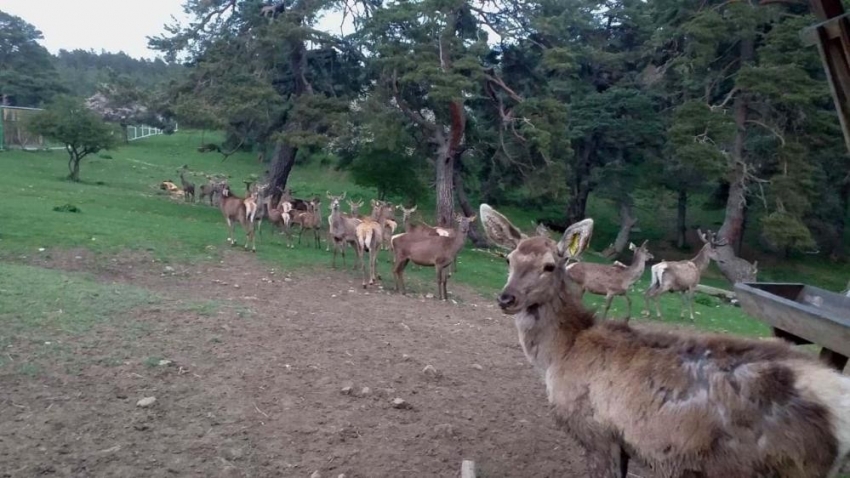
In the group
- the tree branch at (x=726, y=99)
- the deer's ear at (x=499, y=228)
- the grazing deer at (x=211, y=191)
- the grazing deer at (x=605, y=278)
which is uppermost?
the tree branch at (x=726, y=99)

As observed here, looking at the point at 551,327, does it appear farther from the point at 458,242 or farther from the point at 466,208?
the point at 466,208

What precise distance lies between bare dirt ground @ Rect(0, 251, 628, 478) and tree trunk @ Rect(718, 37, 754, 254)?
17.7m

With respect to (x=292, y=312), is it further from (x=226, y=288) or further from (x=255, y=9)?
(x=255, y=9)

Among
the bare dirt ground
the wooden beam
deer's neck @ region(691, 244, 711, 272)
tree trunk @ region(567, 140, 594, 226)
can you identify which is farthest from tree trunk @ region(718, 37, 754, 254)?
the wooden beam

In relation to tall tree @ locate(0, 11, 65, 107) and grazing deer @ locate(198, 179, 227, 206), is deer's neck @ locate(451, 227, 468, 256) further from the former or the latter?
tall tree @ locate(0, 11, 65, 107)

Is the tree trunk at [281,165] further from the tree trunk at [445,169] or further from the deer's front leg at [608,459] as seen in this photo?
the deer's front leg at [608,459]

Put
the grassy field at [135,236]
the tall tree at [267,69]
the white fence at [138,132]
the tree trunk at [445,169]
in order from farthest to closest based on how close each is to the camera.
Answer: the white fence at [138,132]
the tree trunk at [445,169]
the tall tree at [267,69]
the grassy field at [135,236]

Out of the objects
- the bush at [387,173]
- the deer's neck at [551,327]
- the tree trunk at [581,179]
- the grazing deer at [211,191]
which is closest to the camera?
the deer's neck at [551,327]

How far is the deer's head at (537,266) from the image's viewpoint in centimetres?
443

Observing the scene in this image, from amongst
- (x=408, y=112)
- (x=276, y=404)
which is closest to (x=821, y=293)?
(x=276, y=404)

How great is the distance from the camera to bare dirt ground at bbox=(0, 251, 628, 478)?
16.2 ft

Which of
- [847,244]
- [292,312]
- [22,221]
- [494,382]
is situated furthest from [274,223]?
[847,244]

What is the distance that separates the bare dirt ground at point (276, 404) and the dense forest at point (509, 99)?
11965 mm

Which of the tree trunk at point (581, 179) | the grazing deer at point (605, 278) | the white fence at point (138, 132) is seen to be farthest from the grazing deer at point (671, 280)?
the white fence at point (138, 132)
